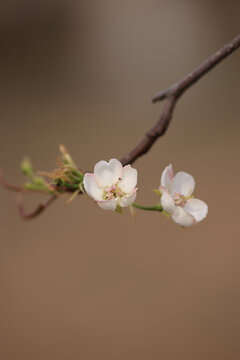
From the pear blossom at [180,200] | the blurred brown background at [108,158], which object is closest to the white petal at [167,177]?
the pear blossom at [180,200]

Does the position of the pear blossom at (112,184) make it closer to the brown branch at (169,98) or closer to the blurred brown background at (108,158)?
the brown branch at (169,98)

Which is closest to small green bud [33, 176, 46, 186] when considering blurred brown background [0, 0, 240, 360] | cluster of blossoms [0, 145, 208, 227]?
cluster of blossoms [0, 145, 208, 227]

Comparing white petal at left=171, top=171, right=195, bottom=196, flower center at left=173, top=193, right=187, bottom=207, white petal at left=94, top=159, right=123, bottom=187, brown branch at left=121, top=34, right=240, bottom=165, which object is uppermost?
brown branch at left=121, top=34, right=240, bottom=165

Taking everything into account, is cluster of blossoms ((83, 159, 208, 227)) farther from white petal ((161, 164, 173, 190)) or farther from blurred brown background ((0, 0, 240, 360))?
blurred brown background ((0, 0, 240, 360))

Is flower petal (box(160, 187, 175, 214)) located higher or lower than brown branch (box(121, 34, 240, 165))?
lower

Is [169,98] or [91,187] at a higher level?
[169,98]

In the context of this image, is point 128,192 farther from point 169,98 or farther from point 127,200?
point 169,98

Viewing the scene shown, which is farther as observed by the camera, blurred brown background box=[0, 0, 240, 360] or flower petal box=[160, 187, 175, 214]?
blurred brown background box=[0, 0, 240, 360]

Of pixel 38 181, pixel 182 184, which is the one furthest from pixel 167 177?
pixel 38 181
